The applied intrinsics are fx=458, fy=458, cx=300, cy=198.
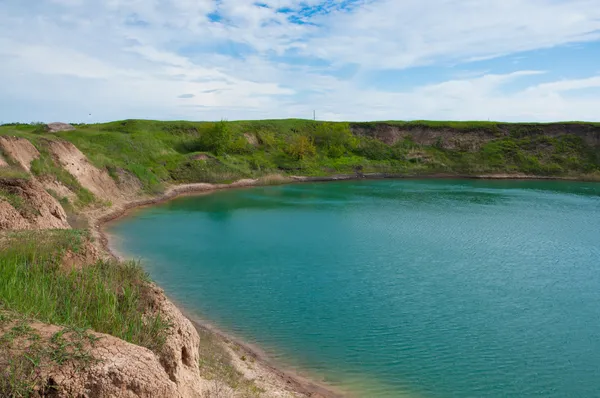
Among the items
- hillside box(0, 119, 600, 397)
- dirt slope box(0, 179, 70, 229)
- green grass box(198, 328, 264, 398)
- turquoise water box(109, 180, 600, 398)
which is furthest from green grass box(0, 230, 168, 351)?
dirt slope box(0, 179, 70, 229)

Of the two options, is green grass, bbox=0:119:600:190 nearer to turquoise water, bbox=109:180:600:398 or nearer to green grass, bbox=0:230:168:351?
turquoise water, bbox=109:180:600:398

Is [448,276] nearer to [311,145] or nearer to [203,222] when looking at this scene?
[203,222]

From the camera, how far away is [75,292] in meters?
11.8

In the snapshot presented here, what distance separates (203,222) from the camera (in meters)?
41.4

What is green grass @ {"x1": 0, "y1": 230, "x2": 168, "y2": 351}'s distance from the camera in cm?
1045

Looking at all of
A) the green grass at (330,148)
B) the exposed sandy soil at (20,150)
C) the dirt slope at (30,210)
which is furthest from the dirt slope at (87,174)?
the dirt slope at (30,210)

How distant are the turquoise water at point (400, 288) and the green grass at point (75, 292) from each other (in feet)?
19.2

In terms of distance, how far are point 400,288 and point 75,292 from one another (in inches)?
617

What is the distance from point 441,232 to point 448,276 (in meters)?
12.7

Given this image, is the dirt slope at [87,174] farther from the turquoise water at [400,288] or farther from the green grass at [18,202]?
the green grass at [18,202]

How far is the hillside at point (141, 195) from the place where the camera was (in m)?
8.37

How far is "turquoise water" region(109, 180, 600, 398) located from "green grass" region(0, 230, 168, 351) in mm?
5859

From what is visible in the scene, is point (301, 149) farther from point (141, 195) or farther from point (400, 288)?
point (400, 288)

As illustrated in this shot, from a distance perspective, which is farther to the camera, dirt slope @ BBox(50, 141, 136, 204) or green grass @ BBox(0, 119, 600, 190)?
green grass @ BBox(0, 119, 600, 190)
